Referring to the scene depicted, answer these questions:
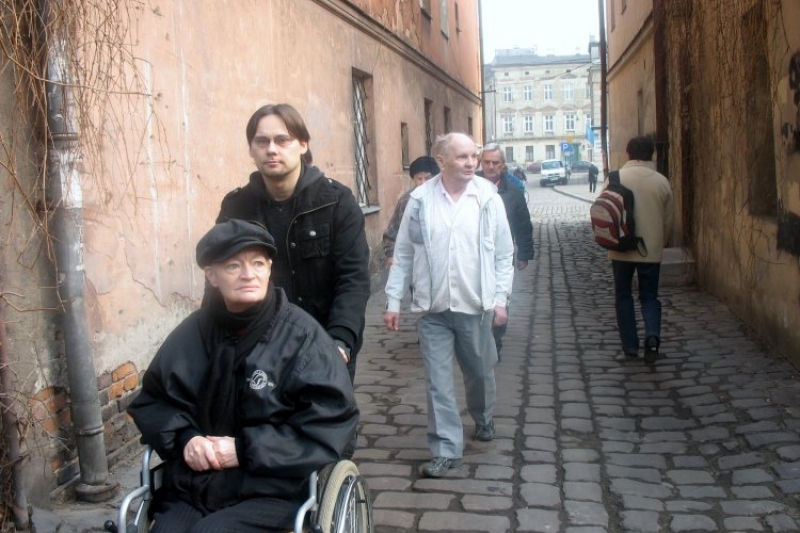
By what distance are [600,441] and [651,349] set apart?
1.98 metres

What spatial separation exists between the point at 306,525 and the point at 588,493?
2088mm

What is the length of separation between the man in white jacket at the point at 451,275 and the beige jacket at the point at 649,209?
2.44m

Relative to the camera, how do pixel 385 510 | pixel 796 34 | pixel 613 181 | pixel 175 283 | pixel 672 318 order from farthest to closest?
1. pixel 672 318
2. pixel 613 181
3. pixel 796 34
4. pixel 175 283
5. pixel 385 510

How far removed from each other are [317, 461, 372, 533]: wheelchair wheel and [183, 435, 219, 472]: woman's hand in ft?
1.18

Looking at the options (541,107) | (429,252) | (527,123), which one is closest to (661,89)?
(429,252)

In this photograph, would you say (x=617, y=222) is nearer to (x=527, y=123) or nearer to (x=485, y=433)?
(x=485, y=433)

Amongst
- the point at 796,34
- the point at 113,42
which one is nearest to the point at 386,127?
the point at 796,34

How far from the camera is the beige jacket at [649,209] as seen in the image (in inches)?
277

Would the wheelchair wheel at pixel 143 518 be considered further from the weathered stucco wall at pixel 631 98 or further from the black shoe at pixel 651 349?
the weathered stucco wall at pixel 631 98

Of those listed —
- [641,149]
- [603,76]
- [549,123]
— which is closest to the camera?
[641,149]

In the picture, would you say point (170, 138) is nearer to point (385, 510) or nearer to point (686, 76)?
point (385, 510)

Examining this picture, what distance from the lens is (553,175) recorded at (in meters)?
59.6

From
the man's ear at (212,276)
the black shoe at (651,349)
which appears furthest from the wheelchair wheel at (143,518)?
the black shoe at (651,349)

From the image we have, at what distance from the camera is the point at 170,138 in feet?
18.8
